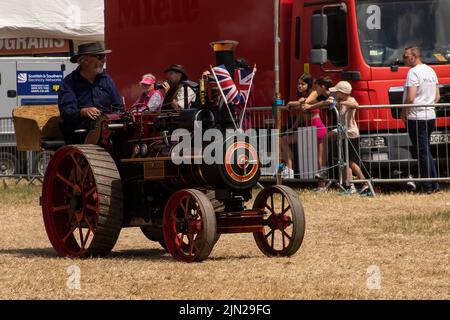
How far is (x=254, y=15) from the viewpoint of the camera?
18438 millimetres

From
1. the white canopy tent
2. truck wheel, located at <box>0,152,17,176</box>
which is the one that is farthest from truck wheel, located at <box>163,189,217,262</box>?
the white canopy tent

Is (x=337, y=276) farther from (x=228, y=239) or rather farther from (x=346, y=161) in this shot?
(x=346, y=161)

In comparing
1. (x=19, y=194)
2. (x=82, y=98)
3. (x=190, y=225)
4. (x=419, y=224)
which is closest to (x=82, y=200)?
(x=82, y=98)

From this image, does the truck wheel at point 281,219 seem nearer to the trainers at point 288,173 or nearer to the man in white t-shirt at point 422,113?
the man in white t-shirt at point 422,113

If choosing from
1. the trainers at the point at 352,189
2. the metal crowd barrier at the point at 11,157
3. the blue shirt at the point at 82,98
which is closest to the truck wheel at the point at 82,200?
the blue shirt at the point at 82,98

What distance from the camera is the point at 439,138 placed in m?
17.2

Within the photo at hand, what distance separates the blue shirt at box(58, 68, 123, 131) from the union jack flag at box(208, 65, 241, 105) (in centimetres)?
154

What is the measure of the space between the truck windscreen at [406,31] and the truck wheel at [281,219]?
667 cm

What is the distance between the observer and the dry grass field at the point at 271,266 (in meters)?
8.48

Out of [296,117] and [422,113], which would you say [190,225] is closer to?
[422,113]

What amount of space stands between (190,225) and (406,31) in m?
7.93

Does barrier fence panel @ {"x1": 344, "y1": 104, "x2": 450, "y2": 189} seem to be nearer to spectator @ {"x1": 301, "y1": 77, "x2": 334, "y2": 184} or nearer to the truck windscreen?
spectator @ {"x1": 301, "y1": 77, "x2": 334, "y2": 184}

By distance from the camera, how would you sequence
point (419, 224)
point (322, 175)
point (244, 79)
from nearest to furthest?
1. point (244, 79)
2. point (419, 224)
3. point (322, 175)

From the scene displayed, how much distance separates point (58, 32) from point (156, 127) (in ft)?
51.2
